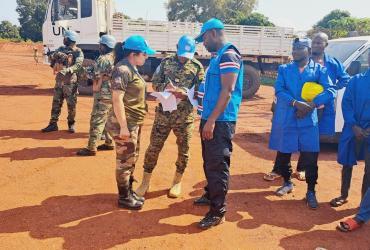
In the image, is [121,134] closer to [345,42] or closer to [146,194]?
[146,194]

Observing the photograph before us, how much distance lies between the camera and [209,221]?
11.6ft

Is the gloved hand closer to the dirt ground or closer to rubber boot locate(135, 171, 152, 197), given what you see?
the dirt ground

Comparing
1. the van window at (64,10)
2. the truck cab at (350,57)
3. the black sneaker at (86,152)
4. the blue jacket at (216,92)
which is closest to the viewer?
the blue jacket at (216,92)

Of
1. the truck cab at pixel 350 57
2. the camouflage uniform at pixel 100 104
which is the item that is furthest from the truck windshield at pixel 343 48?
the camouflage uniform at pixel 100 104

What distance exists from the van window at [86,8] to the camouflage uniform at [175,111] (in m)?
8.51

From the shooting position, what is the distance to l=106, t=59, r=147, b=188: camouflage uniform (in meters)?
3.50

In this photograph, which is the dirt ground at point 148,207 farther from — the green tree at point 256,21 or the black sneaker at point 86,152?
the green tree at point 256,21

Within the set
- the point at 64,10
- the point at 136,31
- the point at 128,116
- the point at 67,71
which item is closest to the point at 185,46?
the point at 128,116

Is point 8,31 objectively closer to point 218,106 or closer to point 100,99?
point 100,99

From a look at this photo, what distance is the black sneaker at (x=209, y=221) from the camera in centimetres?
351

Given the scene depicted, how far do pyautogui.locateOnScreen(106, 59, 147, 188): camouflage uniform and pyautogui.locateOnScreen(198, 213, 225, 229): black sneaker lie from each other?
0.92 m

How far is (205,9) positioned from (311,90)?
43.9 meters

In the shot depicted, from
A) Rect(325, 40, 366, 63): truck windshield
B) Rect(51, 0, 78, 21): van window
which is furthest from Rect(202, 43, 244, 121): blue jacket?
Rect(51, 0, 78, 21): van window

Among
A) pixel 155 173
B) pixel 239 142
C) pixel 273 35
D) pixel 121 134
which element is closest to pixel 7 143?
pixel 155 173
